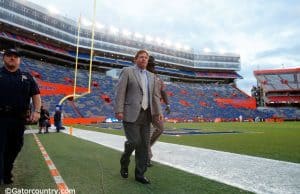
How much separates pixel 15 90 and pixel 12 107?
0.22m

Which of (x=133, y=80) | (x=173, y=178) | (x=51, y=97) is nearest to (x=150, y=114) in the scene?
(x=133, y=80)

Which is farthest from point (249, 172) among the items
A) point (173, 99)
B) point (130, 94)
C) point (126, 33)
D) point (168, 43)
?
point (168, 43)

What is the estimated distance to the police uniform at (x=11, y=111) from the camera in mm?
3889

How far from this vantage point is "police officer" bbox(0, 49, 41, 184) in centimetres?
390

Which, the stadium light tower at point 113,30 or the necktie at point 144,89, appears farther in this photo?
the stadium light tower at point 113,30

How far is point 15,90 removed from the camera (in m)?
4.00

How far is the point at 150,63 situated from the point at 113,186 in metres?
2.48

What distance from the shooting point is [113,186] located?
4.12m

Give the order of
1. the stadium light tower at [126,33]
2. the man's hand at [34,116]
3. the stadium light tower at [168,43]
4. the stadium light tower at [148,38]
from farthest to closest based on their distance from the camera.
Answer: the stadium light tower at [168,43] → the stadium light tower at [148,38] → the stadium light tower at [126,33] → the man's hand at [34,116]

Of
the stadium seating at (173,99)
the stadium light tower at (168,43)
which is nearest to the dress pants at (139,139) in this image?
the stadium seating at (173,99)

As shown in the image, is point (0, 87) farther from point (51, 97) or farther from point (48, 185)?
point (51, 97)

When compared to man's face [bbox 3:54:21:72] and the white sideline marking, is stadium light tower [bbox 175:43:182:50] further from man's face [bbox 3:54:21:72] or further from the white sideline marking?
man's face [bbox 3:54:21:72]

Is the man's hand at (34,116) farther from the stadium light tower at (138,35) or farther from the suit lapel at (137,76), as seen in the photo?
the stadium light tower at (138,35)

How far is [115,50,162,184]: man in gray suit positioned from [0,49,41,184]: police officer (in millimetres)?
1219
